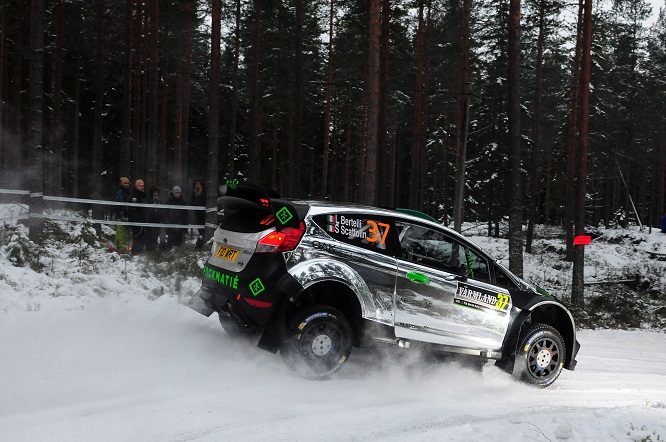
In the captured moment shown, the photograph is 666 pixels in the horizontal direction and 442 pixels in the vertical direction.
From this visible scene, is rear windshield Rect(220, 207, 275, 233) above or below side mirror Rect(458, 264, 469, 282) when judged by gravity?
above

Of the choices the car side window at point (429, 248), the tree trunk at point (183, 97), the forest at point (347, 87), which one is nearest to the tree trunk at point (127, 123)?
the forest at point (347, 87)

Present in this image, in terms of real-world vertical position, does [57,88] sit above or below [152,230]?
above

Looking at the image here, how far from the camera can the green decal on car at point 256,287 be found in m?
6.06

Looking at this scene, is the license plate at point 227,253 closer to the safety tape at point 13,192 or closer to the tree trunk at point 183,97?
the safety tape at point 13,192

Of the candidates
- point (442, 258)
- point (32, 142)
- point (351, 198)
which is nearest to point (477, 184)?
point (351, 198)

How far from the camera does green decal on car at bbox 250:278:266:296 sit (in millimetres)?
6064

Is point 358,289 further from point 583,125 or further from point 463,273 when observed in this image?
point 583,125

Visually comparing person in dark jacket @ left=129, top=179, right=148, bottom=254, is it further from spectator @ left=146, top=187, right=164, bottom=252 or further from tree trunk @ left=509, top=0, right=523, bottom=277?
tree trunk @ left=509, top=0, right=523, bottom=277

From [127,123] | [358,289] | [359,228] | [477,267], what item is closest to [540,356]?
[477,267]

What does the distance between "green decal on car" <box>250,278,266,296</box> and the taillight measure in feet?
1.09

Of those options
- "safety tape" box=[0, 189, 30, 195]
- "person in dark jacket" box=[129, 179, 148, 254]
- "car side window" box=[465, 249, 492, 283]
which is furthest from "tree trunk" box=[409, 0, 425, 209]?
"car side window" box=[465, 249, 492, 283]

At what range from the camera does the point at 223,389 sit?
18.6 ft

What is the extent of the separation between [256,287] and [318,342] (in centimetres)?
87

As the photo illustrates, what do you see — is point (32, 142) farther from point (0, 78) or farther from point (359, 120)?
point (359, 120)
